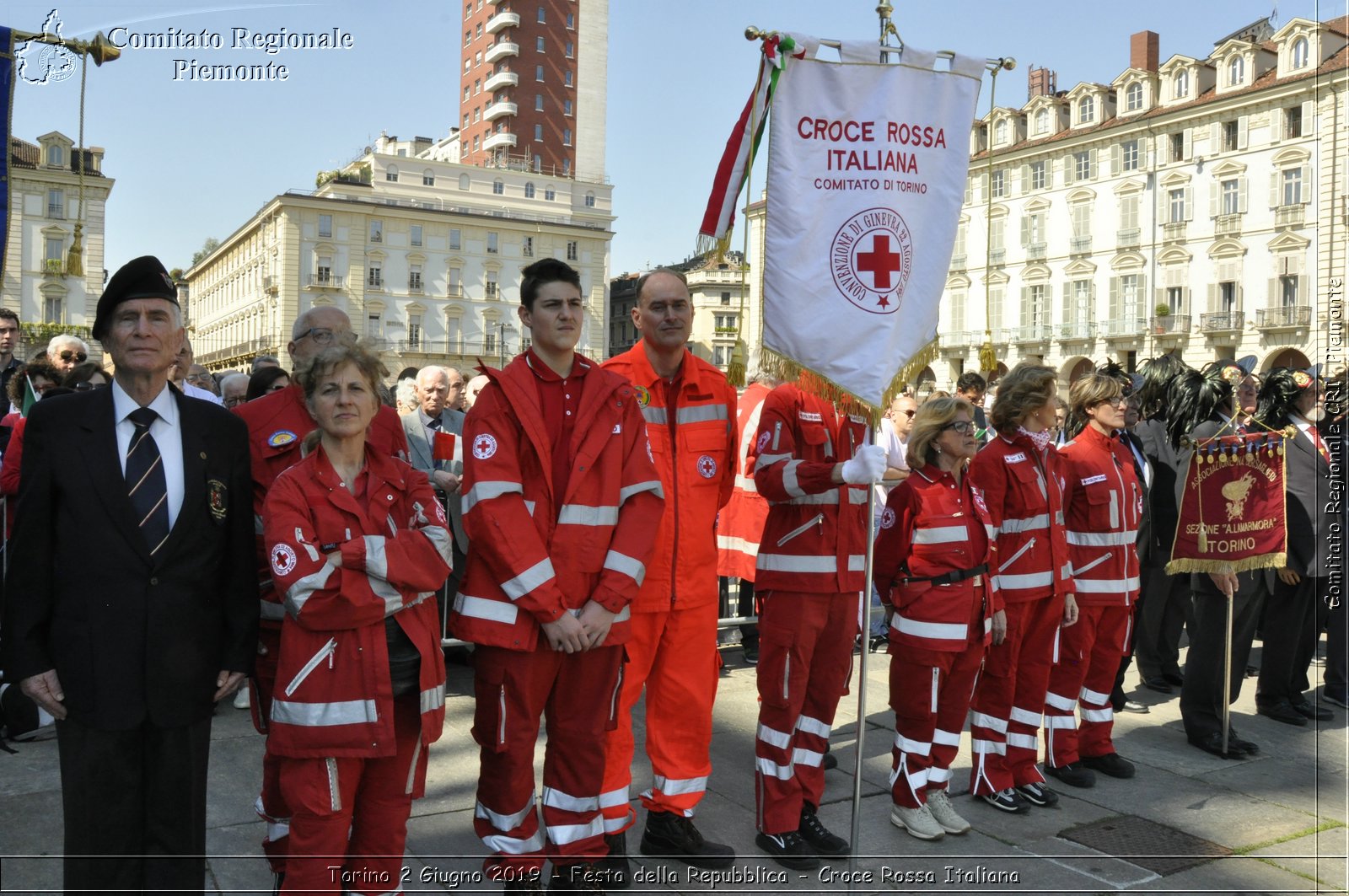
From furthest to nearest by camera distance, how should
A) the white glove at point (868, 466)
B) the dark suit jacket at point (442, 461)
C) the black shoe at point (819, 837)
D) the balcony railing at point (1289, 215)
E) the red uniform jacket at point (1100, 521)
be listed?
the balcony railing at point (1289, 215) → the dark suit jacket at point (442, 461) → the red uniform jacket at point (1100, 521) → the black shoe at point (819, 837) → the white glove at point (868, 466)

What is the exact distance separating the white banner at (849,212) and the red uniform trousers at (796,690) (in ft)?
3.32

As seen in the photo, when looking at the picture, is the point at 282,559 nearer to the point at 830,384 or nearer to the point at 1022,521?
the point at 830,384

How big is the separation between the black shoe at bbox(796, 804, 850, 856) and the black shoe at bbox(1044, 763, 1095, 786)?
1712mm

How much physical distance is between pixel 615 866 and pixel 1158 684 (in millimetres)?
5407

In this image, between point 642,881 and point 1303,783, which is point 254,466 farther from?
point 1303,783

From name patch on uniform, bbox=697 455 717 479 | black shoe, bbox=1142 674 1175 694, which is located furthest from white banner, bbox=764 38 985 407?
black shoe, bbox=1142 674 1175 694

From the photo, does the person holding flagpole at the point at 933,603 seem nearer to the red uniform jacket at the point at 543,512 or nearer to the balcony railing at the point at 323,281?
the red uniform jacket at the point at 543,512

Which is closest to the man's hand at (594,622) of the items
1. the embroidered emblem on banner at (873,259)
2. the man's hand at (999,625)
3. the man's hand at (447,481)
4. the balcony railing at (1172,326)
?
the man's hand at (447,481)

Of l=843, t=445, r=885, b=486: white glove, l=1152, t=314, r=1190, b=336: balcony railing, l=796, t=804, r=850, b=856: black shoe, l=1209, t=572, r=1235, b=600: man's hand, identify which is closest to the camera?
l=843, t=445, r=885, b=486: white glove

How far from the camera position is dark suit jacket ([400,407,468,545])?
656cm

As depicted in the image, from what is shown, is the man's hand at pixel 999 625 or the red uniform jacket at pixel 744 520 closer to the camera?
the man's hand at pixel 999 625

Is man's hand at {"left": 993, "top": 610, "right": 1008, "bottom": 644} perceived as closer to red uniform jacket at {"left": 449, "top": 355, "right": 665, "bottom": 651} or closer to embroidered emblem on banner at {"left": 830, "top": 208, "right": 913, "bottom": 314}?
embroidered emblem on banner at {"left": 830, "top": 208, "right": 913, "bottom": 314}

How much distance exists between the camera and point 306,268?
235 feet

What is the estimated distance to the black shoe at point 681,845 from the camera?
4285mm
